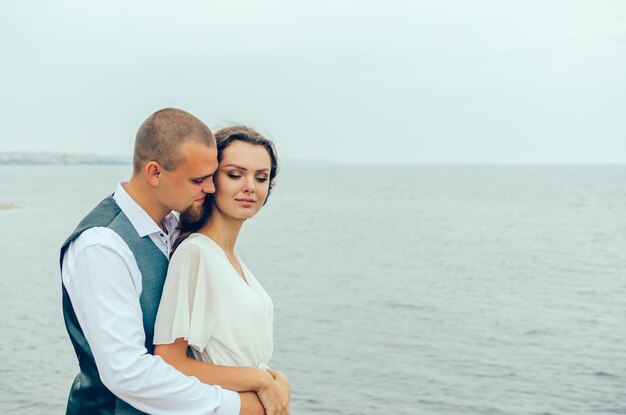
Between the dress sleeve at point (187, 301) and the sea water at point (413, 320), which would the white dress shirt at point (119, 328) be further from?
the sea water at point (413, 320)

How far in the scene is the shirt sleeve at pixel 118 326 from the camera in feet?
7.91

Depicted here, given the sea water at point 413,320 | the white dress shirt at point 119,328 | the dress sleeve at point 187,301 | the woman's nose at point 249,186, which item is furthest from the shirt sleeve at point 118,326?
the sea water at point 413,320

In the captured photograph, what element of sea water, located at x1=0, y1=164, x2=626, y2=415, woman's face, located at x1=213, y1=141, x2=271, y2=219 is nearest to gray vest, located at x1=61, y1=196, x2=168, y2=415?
woman's face, located at x1=213, y1=141, x2=271, y2=219

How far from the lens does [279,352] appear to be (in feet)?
46.9

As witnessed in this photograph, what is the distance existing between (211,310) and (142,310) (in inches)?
10.4

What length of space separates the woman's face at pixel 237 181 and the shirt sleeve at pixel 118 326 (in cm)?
53

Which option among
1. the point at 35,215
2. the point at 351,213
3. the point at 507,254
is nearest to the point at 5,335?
the point at 507,254

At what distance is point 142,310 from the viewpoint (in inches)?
103

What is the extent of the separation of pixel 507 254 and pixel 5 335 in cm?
2072

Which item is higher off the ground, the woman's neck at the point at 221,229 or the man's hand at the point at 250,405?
the woman's neck at the point at 221,229

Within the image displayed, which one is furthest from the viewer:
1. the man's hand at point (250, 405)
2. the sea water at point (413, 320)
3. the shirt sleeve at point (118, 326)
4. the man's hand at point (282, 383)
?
the sea water at point (413, 320)

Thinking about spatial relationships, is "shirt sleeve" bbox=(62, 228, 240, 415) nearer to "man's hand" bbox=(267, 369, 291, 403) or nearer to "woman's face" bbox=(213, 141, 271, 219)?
"man's hand" bbox=(267, 369, 291, 403)

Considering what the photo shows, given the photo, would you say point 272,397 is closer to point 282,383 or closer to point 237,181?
point 282,383

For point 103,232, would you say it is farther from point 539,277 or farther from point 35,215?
point 35,215
